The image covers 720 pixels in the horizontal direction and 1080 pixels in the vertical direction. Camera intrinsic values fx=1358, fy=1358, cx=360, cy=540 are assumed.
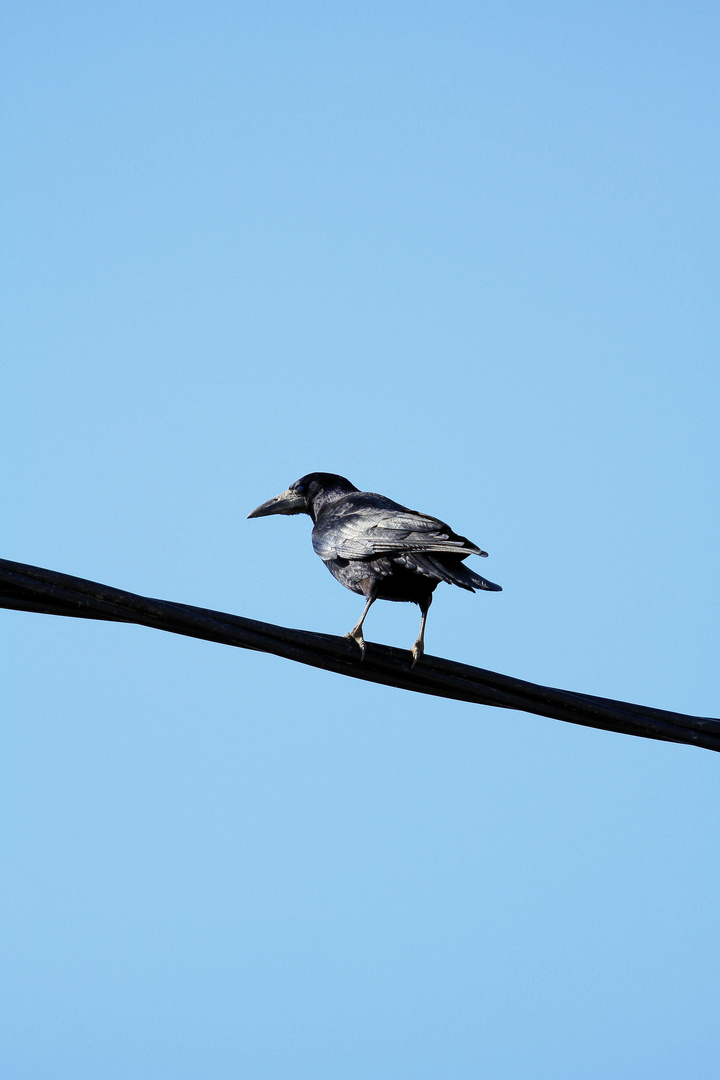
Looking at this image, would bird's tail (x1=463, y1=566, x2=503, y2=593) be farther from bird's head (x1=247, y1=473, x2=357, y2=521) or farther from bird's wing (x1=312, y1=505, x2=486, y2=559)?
bird's head (x1=247, y1=473, x2=357, y2=521)

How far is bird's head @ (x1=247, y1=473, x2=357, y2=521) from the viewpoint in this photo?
742 centimetres

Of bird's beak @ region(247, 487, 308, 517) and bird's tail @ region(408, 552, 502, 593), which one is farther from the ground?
bird's beak @ region(247, 487, 308, 517)

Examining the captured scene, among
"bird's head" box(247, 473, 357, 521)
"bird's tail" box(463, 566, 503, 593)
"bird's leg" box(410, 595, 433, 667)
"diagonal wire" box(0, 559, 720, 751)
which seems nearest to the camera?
"diagonal wire" box(0, 559, 720, 751)

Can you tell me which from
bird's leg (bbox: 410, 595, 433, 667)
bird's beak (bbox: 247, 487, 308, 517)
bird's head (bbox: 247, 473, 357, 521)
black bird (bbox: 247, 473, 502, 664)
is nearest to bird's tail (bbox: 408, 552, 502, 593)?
black bird (bbox: 247, 473, 502, 664)

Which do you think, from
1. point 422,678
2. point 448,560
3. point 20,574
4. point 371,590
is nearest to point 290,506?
point 371,590

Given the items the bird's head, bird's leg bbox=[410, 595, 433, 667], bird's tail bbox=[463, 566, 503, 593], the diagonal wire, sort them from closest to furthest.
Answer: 1. the diagonal wire
2. bird's tail bbox=[463, 566, 503, 593]
3. bird's leg bbox=[410, 595, 433, 667]
4. the bird's head

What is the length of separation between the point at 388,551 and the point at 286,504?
198 cm

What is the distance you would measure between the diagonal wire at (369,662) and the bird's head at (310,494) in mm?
2664

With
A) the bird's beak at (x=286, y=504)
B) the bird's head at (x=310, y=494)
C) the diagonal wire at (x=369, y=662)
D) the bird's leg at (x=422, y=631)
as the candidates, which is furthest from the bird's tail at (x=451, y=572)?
the bird's beak at (x=286, y=504)

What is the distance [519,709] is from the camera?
4.50 m

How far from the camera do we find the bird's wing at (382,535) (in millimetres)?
5344

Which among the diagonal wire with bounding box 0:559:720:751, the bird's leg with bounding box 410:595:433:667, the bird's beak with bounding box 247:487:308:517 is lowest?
the diagonal wire with bounding box 0:559:720:751

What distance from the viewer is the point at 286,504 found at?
7.68m

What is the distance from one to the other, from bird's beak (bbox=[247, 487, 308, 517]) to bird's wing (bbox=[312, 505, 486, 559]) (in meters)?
0.95
